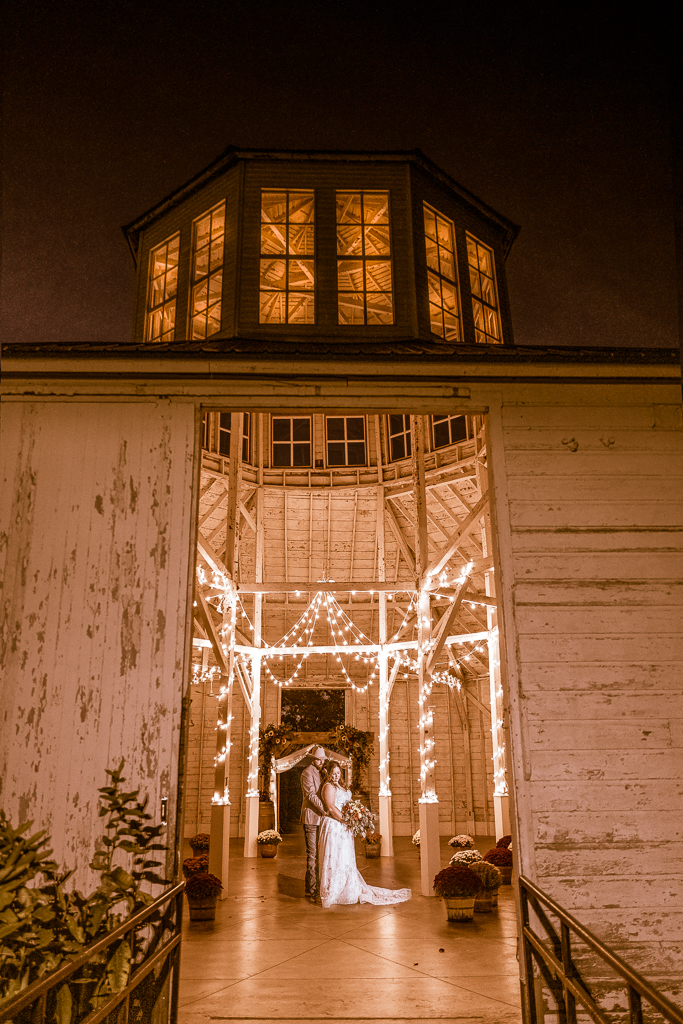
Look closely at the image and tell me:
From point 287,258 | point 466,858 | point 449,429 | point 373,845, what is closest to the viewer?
point 287,258

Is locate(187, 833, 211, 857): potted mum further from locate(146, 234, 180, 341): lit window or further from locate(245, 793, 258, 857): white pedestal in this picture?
locate(146, 234, 180, 341): lit window

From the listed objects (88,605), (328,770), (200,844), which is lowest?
(200,844)

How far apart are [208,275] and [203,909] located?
26.7 ft

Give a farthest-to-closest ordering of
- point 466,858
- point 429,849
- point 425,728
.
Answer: point 425,728 < point 429,849 < point 466,858

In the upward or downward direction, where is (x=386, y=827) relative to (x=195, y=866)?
downward

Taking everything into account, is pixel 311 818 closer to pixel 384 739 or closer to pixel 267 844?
pixel 384 739

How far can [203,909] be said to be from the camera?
29.5 ft

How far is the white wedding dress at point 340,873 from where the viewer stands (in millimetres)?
10203

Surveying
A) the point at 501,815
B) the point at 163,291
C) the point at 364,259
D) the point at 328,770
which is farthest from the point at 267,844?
the point at 364,259

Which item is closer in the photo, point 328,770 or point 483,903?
point 483,903

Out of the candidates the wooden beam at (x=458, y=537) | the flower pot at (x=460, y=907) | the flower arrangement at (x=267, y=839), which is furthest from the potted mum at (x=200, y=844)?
the wooden beam at (x=458, y=537)

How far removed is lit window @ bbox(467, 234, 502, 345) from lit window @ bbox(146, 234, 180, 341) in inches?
156

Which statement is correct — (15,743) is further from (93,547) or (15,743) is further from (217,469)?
(217,469)

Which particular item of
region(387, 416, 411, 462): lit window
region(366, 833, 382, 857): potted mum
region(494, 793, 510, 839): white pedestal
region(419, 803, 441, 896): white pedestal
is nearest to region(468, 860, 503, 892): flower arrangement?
region(419, 803, 441, 896): white pedestal
